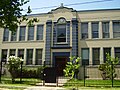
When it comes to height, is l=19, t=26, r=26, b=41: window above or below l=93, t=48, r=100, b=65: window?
above

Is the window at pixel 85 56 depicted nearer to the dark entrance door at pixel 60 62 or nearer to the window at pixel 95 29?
the window at pixel 95 29

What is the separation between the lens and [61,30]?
2992 cm

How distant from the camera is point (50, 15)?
30.6 meters

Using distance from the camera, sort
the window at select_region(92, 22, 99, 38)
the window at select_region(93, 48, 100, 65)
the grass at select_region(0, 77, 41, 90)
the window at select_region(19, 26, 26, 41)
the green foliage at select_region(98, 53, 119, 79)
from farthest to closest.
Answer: the window at select_region(19, 26, 26, 41)
the window at select_region(92, 22, 99, 38)
the window at select_region(93, 48, 100, 65)
the green foliage at select_region(98, 53, 119, 79)
the grass at select_region(0, 77, 41, 90)

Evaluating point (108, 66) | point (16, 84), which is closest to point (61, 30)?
point (108, 66)

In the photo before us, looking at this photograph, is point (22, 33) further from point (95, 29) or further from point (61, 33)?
point (95, 29)

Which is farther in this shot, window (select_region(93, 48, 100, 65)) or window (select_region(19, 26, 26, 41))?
window (select_region(19, 26, 26, 41))

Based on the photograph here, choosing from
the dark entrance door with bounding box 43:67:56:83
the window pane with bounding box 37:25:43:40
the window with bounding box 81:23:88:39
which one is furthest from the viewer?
the window pane with bounding box 37:25:43:40

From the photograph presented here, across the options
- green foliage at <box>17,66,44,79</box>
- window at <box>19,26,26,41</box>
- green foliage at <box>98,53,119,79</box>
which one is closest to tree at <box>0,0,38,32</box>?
green foliage at <box>98,53,119,79</box>

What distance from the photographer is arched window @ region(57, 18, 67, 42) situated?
29606 millimetres

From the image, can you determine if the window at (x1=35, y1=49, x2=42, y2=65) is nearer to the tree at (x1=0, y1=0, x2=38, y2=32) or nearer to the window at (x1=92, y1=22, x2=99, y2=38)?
the window at (x1=92, y1=22, x2=99, y2=38)

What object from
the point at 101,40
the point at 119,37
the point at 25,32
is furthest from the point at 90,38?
the point at 25,32

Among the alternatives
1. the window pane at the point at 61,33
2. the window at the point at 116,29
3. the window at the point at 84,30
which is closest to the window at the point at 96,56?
the window at the point at 84,30

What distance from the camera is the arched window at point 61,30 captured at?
29606 millimetres
